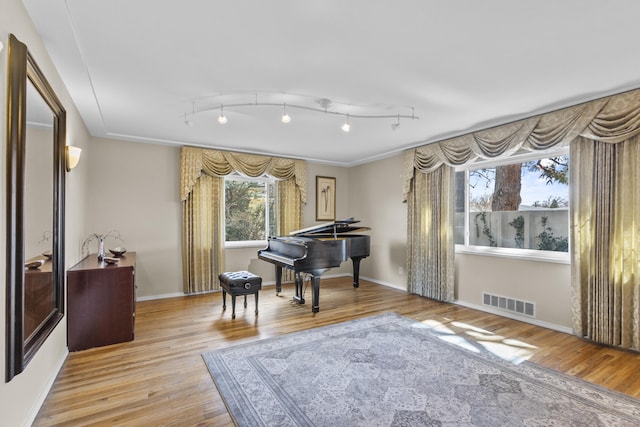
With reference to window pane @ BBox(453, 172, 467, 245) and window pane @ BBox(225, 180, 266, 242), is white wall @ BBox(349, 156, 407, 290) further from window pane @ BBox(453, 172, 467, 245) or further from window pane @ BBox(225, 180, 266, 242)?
window pane @ BBox(225, 180, 266, 242)

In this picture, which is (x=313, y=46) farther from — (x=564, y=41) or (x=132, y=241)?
(x=132, y=241)

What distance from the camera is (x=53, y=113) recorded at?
2.45 m

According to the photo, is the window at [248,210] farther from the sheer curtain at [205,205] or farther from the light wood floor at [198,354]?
the light wood floor at [198,354]

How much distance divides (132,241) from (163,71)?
3165 millimetres

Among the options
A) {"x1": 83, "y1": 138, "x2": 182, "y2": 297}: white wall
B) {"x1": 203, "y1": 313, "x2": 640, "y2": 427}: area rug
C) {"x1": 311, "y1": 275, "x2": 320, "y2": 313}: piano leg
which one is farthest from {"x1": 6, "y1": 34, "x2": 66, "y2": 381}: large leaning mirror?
{"x1": 311, "y1": 275, "x2": 320, "y2": 313}: piano leg

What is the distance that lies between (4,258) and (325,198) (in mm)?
5444

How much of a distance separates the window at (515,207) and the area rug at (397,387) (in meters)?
1.66

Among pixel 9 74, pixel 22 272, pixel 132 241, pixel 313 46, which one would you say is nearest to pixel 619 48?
pixel 313 46

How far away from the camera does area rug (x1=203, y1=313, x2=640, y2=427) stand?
210 cm

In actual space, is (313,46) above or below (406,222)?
above

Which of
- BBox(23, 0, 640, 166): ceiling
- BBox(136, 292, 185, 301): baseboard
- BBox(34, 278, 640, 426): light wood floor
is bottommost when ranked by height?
BBox(34, 278, 640, 426): light wood floor

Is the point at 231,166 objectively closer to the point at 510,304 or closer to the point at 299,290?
the point at 299,290

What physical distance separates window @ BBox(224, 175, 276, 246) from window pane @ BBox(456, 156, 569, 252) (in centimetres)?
331

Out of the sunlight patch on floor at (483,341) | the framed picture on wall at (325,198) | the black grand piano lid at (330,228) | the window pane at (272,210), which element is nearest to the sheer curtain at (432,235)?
the black grand piano lid at (330,228)
